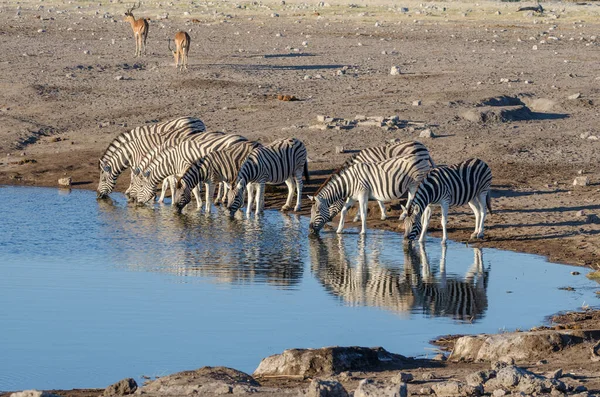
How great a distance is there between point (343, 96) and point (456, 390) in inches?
737

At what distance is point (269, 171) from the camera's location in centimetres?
1719

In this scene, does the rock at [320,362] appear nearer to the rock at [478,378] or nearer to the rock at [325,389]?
the rock at [478,378]

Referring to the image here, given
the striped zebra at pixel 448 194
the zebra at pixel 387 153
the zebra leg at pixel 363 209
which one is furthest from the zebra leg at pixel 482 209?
the zebra leg at pixel 363 209

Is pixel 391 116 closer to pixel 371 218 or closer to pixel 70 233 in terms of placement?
pixel 371 218

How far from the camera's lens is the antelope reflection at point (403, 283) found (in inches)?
466

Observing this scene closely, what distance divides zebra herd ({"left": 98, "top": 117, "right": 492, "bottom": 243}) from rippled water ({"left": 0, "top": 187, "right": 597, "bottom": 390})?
0.49m

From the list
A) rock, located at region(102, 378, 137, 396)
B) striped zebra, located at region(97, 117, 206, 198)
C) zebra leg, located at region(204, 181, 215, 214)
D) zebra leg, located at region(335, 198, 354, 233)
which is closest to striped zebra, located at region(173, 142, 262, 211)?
zebra leg, located at region(204, 181, 215, 214)

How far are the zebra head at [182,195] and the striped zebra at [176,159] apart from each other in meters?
0.49

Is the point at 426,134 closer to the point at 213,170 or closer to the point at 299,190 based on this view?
the point at 299,190

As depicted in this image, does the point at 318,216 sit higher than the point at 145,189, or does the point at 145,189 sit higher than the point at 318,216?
the point at 145,189

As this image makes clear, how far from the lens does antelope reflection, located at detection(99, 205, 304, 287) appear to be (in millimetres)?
13445

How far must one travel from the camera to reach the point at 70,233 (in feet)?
51.5

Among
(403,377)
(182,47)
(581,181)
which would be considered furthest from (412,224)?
(182,47)

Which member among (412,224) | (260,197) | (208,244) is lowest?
(208,244)
